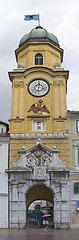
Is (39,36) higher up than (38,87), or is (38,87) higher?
(39,36)

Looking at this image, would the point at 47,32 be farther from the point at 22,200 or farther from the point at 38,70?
the point at 22,200

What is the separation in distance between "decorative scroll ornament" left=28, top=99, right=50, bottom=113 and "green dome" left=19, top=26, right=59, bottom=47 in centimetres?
793

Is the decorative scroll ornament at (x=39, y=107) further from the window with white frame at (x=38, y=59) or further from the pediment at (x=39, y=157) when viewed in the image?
the window with white frame at (x=38, y=59)

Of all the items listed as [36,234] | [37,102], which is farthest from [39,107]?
[36,234]

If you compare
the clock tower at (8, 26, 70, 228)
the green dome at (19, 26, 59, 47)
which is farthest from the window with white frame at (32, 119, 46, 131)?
the green dome at (19, 26, 59, 47)

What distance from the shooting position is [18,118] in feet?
101

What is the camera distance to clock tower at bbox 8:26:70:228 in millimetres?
27828

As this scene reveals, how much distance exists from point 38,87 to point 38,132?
16.9 ft

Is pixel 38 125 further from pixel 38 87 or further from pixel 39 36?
pixel 39 36

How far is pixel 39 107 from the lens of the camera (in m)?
31.3

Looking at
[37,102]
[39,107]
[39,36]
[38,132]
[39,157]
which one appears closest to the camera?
[39,157]

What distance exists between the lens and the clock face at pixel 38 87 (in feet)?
105

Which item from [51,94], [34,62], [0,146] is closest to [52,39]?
[34,62]

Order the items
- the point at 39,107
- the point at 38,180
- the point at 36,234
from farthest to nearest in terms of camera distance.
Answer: the point at 39,107, the point at 38,180, the point at 36,234
